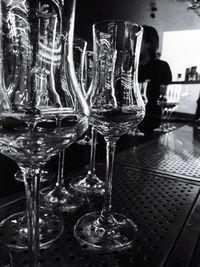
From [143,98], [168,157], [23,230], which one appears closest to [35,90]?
[23,230]

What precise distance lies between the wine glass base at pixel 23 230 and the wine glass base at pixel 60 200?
3 centimetres

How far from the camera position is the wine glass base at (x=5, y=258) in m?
0.32

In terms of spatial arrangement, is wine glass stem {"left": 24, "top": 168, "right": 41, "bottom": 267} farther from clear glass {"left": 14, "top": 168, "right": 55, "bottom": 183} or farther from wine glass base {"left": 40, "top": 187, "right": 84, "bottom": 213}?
clear glass {"left": 14, "top": 168, "right": 55, "bottom": 183}

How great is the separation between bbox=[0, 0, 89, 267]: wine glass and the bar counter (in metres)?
0.08

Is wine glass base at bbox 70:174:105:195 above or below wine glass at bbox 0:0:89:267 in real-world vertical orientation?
below

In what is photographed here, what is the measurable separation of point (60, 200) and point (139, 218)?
0.53ft

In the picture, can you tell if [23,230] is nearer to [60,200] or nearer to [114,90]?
[60,200]

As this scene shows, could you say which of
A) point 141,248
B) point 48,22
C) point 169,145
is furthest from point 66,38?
point 169,145

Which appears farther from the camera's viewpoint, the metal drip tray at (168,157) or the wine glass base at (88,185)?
the metal drip tray at (168,157)

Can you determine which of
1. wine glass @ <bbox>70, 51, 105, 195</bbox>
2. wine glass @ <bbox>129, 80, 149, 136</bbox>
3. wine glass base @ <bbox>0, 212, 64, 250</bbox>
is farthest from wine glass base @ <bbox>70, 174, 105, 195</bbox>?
wine glass @ <bbox>129, 80, 149, 136</bbox>

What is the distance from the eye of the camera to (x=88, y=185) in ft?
1.88

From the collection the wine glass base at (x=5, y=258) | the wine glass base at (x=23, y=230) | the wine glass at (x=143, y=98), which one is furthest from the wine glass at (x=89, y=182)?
the wine glass at (x=143, y=98)

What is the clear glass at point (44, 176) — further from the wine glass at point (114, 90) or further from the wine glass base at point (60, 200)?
the wine glass at point (114, 90)

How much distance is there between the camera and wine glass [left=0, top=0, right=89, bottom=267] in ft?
0.84
